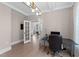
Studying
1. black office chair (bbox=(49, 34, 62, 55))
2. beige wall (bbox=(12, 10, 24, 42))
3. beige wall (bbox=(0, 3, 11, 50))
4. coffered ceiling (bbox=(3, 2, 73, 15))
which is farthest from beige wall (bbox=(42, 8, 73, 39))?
beige wall (bbox=(0, 3, 11, 50))

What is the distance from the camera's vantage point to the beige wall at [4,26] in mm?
5445

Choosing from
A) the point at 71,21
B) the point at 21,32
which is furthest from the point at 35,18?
the point at 71,21

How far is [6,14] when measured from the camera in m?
5.87

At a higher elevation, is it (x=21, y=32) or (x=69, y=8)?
(x=69, y=8)

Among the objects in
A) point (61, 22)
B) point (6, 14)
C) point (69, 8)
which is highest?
point (69, 8)

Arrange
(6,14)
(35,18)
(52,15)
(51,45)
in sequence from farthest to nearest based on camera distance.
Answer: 1. (35,18)
2. (52,15)
3. (6,14)
4. (51,45)

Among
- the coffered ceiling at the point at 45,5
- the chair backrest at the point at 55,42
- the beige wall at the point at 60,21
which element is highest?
the coffered ceiling at the point at 45,5

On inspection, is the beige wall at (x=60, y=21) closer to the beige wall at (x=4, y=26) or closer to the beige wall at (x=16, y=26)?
the beige wall at (x=16, y=26)

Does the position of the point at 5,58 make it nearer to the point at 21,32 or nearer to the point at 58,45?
Result: the point at 58,45

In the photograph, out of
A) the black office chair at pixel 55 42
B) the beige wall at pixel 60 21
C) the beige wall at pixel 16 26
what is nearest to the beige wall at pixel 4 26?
the beige wall at pixel 16 26

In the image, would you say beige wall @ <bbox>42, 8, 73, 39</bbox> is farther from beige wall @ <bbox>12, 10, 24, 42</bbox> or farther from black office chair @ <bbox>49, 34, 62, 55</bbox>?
black office chair @ <bbox>49, 34, 62, 55</bbox>

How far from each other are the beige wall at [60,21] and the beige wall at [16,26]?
224 centimetres

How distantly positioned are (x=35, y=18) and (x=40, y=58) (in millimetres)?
5777

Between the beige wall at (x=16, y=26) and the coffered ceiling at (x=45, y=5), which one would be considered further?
the beige wall at (x=16, y=26)
